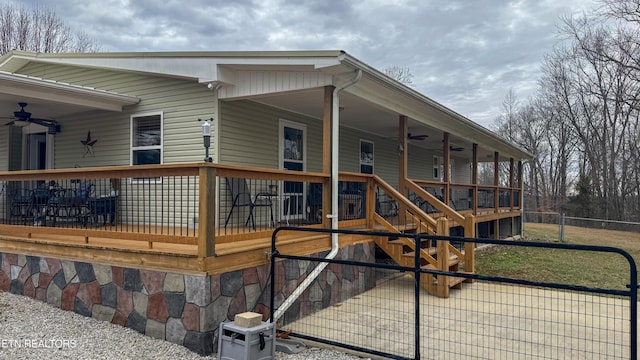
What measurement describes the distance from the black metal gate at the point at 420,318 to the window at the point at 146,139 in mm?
3614

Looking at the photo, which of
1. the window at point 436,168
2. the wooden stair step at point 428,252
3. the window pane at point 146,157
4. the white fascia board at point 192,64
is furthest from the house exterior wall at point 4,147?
the window at point 436,168

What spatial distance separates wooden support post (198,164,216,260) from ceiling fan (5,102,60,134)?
18.0ft

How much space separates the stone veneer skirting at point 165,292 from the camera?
4105mm

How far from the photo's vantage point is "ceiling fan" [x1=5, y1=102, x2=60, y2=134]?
26.1 feet

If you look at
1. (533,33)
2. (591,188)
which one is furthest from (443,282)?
(591,188)

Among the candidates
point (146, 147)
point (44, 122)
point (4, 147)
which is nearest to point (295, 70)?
point (146, 147)

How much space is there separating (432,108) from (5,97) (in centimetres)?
764

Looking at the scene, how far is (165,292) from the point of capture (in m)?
4.30

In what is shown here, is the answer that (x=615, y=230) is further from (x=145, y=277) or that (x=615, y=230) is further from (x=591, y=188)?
(x=145, y=277)

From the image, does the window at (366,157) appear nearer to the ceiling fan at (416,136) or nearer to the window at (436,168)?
the ceiling fan at (416,136)

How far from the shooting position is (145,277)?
4.46 metres

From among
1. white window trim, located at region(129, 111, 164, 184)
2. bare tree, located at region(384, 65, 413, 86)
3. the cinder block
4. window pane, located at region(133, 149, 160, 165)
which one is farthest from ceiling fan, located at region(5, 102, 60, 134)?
bare tree, located at region(384, 65, 413, 86)

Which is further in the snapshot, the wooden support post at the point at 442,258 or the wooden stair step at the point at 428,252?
the wooden stair step at the point at 428,252

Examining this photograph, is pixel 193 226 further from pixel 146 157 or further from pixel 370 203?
pixel 146 157
